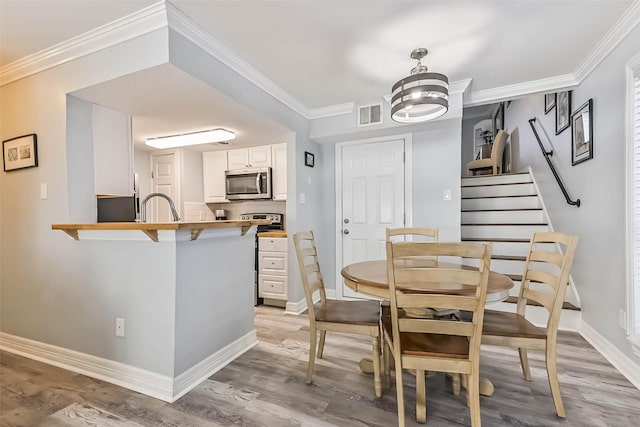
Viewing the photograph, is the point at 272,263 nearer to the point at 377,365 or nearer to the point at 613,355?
the point at 377,365

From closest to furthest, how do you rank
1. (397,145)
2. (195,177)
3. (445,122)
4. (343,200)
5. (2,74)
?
(2,74), (445,122), (397,145), (343,200), (195,177)

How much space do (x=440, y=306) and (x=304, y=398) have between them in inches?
40.7

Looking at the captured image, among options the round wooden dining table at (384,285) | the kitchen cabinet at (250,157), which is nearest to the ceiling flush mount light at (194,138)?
the kitchen cabinet at (250,157)

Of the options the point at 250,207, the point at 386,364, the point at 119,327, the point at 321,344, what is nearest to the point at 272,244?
the point at 250,207

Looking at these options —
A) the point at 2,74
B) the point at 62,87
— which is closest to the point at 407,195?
the point at 62,87

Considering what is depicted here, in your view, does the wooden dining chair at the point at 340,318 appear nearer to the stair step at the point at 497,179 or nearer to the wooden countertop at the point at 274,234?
the wooden countertop at the point at 274,234

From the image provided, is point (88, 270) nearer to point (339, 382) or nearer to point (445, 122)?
point (339, 382)

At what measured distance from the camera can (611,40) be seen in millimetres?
2076

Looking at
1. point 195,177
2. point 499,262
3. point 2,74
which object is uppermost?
point 2,74

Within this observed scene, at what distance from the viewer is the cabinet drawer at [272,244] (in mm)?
3447

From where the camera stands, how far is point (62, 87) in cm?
215

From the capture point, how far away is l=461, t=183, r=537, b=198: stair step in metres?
4.14

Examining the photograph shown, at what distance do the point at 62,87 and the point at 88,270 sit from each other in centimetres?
135

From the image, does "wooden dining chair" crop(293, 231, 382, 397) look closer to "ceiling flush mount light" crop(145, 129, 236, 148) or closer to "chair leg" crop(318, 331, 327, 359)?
"chair leg" crop(318, 331, 327, 359)
